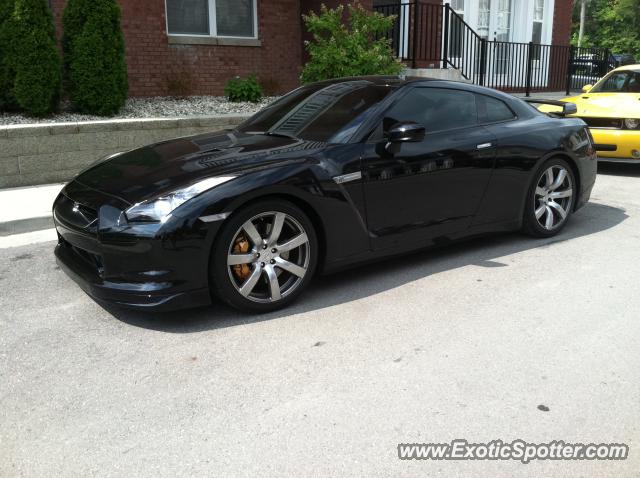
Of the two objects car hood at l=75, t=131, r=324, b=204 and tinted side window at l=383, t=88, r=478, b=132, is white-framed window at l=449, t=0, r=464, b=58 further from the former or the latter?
car hood at l=75, t=131, r=324, b=204

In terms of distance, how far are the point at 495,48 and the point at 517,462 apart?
1587cm

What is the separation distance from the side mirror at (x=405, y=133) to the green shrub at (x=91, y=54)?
6076 mm

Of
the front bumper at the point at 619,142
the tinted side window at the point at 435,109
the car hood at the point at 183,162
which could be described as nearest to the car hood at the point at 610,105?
the front bumper at the point at 619,142

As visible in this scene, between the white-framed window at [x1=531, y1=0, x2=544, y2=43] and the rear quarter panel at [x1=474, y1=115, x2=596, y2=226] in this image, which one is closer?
the rear quarter panel at [x1=474, y1=115, x2=596, y2=226]

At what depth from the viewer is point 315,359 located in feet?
12.1

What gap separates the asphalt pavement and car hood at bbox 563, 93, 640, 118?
15.0ft

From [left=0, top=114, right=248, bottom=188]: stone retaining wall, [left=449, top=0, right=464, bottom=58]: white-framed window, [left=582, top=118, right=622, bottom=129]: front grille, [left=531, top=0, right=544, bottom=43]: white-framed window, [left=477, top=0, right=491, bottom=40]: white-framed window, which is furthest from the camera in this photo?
[left=531, top=0, right=544, bottom=43]: white-framed window

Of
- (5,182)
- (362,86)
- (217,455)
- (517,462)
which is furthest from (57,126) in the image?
(517,462)

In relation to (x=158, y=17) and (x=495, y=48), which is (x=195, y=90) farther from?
(x=495, y=48)

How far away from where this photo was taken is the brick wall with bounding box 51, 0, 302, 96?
11414 millimetres

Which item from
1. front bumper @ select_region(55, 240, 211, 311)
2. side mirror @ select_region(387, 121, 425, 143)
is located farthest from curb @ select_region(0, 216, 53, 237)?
side mirror @ select_region(387, 121, 425, 143)

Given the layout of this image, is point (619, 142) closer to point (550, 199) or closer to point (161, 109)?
point (550, 199)

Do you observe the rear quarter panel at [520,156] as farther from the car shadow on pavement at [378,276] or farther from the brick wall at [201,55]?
the brick wall at [201,55]

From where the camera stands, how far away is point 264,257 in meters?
4.23
